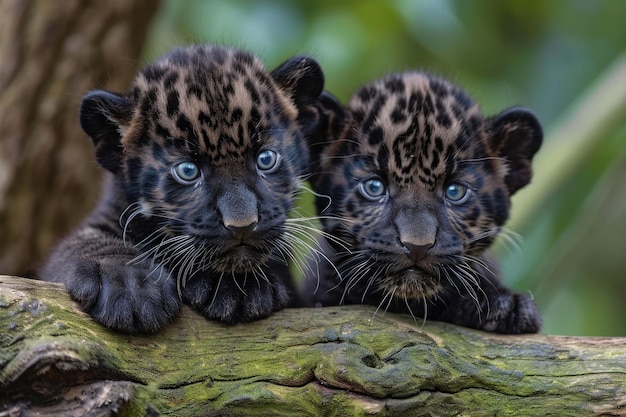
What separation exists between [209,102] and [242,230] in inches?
25.6

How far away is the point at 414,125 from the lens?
3.99 metres

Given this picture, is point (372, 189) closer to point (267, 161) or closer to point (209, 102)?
point (267, 161)

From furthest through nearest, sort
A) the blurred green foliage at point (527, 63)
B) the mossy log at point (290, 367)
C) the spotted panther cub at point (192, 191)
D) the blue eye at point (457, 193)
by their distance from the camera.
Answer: the blurred green foliage at point (527, 63), the blue eye at point (457, 193), the spotted panther cub at point (192, 191), the mossy log at point (290, 367)

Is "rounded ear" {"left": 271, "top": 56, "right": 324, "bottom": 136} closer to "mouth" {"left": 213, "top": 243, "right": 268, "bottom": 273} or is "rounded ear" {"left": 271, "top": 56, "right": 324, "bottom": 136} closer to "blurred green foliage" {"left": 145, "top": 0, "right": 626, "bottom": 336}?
"mouth" {"left": 213, "top": 243, "right": 268, "bottom": 273}

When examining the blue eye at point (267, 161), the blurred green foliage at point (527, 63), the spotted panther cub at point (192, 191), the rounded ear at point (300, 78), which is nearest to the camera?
the spotted panther cub at point (192, 191)

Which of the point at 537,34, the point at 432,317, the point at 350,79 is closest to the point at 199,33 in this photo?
the point at 350,79

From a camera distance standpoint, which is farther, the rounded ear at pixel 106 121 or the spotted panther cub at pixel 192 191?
the rounded ear at pixel 106 121

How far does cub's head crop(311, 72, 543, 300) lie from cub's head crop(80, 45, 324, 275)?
0.27 metres

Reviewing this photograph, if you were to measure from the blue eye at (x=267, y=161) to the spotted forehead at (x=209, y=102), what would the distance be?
10 centimetres

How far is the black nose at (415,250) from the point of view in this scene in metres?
3.68

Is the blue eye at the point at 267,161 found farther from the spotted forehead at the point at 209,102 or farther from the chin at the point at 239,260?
the chin at the point at 239,260

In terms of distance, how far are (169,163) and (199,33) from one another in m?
3.88

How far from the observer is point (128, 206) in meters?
3.94

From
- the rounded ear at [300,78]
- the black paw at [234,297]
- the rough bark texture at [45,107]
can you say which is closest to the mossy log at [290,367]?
the black paw at [234,297]
